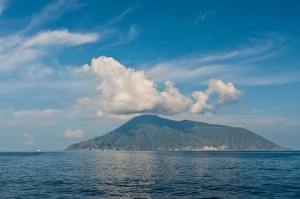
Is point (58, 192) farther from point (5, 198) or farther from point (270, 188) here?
point (270, 188)

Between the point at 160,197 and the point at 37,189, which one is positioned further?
the point at 37,189

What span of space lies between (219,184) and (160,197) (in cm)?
2237

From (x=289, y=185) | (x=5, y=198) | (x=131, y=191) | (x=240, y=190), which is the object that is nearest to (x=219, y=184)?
(x=240, y=190)

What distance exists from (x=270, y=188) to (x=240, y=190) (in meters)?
7.30

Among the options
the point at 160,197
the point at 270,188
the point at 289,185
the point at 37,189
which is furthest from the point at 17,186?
the point at 289,185

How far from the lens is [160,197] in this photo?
196ft

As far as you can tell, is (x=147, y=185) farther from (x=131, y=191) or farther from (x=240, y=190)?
(x=240, y=190)

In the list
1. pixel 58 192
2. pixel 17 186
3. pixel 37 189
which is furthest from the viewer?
pixel 17 186

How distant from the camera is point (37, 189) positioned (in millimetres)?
70188

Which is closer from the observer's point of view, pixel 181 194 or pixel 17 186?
pixel 181 194

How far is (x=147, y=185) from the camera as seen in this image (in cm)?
7681

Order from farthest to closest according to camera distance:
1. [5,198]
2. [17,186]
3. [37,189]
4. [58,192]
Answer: [17,186], [37,189], [58,192], [5,198]

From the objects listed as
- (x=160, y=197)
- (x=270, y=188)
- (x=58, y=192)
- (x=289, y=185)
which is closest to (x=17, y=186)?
(x=58, y=192)

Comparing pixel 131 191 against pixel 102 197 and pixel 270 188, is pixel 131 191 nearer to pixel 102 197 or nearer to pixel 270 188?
pixel 102 197
